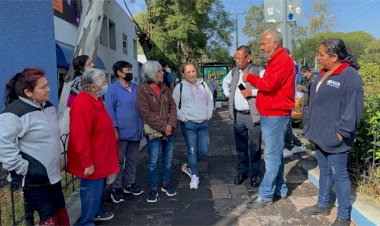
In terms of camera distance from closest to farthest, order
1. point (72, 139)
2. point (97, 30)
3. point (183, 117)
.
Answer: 1. point (72, 139)
2. point (183, 117)
3. point (97, 30)

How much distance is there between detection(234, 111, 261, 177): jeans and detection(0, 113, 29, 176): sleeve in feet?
9.98

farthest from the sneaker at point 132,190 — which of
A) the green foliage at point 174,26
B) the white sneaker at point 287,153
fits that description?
the green foliage at point 174,26

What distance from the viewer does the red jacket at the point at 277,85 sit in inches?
157

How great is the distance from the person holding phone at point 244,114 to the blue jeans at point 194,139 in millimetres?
473

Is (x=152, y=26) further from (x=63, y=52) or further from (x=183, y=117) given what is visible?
(x=183, y=117)

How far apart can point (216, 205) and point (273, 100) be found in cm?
145

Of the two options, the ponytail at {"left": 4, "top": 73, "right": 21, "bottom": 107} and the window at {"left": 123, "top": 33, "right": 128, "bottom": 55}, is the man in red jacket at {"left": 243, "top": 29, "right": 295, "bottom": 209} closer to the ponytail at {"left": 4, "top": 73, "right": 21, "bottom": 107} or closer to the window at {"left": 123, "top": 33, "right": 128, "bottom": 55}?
the ponytail at {"left": 4, "top": 73, "right": 21, "bottom": 107}

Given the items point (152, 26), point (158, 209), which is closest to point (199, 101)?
point (158, 209)

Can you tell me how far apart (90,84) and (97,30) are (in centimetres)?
376

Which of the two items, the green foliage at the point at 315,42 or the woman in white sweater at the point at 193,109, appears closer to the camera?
the woman in white sweater at the point at 193,109

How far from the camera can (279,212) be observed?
4.14 metres

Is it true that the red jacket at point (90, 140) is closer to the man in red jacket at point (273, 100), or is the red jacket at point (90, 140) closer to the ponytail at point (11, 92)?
the ponytail at point (11, 92)

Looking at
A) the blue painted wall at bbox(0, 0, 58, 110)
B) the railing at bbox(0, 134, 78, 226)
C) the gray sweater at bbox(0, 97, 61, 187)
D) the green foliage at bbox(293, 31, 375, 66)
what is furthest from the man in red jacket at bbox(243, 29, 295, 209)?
the green foliage at bbox(293, 31, 375, 66)

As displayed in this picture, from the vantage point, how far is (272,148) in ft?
13.8
